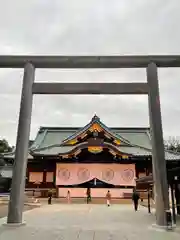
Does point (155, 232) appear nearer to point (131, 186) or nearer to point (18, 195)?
point (18, 195)

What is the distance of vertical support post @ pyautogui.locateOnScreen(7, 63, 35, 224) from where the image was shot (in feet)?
30.3

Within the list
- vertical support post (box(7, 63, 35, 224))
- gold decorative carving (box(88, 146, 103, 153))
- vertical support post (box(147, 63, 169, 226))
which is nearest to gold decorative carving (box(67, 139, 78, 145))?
gold decorative carving (box(88, 146, 103, 153))

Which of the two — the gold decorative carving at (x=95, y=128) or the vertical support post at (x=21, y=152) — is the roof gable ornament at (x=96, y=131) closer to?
the gold decorative carving at (x=95, y=128)

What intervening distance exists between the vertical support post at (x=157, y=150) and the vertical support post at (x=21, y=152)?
4.64 meters

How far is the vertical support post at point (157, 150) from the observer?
9.12 metres

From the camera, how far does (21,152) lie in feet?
32.3

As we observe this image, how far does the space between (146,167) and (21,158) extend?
60.6ft

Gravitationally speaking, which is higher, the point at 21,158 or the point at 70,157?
the point at 70,157

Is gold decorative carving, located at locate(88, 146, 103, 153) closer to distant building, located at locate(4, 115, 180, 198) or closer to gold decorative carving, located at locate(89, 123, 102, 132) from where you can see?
distant building, located at locate(4, 115, 180, 198)

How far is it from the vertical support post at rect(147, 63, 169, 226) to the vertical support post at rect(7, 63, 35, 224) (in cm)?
464

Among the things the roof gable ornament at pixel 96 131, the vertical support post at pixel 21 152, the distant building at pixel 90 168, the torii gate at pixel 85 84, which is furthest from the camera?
the roof gable ornament at pixel 96 131

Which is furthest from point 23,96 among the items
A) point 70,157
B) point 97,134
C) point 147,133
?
point 147,133

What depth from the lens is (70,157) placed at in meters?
24.9

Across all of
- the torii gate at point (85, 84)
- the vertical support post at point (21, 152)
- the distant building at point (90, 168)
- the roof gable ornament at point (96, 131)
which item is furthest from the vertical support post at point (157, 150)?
the roof gable ornament at point (96, 131)
